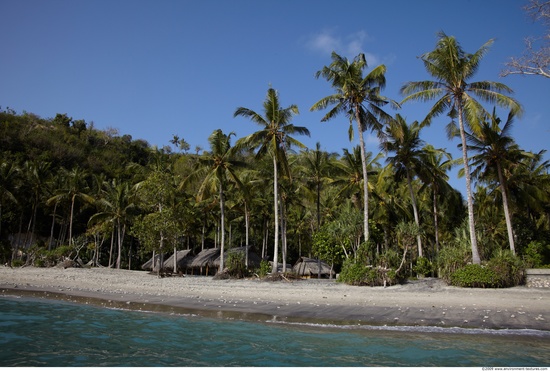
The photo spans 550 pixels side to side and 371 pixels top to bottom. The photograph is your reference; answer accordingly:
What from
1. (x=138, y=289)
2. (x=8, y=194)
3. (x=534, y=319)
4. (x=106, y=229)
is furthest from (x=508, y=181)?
(x=8, y=194)

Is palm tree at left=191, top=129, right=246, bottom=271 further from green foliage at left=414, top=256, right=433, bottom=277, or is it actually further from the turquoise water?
the turquoise water

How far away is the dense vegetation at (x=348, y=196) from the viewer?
2117 centimetres

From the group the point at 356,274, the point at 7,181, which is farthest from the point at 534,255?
the point at 7,181

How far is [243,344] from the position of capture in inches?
356

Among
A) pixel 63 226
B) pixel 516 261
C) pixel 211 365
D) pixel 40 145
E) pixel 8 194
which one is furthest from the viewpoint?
pixel 40 145

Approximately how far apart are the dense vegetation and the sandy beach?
2.54m

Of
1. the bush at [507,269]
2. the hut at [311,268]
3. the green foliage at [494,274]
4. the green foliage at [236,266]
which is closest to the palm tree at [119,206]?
the green foliage at [236,266]

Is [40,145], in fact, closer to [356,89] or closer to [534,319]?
[356,89]

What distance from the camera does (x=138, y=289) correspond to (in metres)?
21.0

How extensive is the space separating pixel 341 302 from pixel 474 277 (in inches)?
281

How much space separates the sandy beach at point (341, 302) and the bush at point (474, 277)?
2.16 feet

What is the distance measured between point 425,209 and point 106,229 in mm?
34395

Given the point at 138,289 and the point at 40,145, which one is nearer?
the point at 138,289

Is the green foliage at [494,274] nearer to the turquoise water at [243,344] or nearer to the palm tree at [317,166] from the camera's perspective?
the turquoise water at [243,344]
